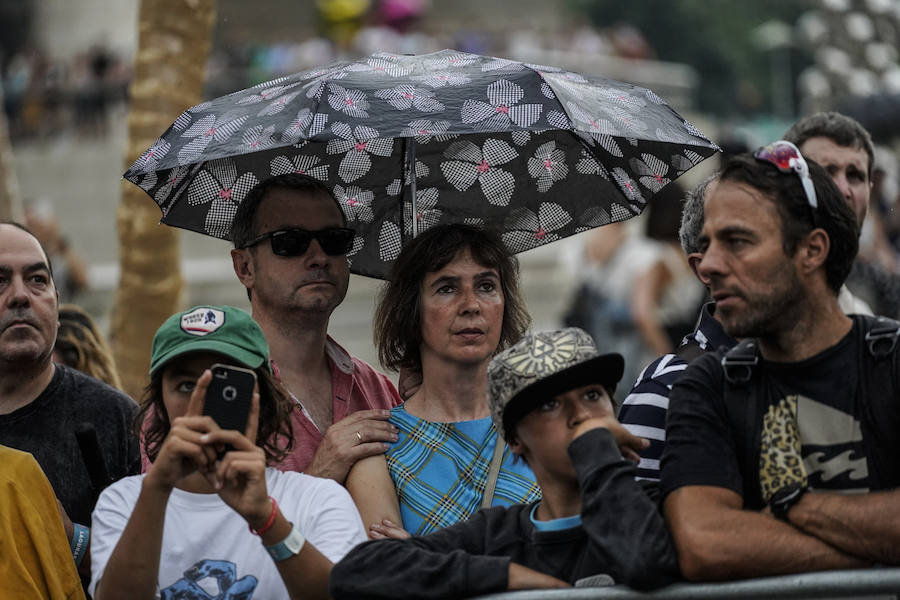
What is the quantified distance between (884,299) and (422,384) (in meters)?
3.17

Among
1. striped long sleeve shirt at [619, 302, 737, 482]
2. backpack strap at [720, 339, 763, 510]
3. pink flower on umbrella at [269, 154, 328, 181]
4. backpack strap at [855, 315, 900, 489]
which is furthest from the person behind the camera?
pink flower on umbrella at [269, 154, 328, 181]

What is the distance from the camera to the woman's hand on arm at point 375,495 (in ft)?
15.0

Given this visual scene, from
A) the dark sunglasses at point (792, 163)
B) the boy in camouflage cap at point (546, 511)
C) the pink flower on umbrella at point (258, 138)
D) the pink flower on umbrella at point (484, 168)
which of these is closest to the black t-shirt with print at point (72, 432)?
the pink flower on umbrella at point (258, 138)

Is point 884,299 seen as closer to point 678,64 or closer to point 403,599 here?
point 403,599

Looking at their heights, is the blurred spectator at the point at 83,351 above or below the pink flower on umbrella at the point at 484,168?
below

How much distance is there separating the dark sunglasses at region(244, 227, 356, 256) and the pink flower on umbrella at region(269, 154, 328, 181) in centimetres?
58

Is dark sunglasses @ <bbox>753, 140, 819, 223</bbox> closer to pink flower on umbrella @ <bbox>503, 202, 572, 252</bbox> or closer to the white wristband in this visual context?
the white wristband

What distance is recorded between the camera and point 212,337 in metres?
4.25

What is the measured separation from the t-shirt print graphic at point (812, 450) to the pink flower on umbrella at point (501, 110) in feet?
4.86

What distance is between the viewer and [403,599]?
385cm

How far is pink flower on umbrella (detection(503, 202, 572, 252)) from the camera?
20.3ft

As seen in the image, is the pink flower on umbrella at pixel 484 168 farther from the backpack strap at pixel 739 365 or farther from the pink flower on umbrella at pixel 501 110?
the backpack strap at pixel 739 365

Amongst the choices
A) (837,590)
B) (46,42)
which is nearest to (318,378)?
(837,590)

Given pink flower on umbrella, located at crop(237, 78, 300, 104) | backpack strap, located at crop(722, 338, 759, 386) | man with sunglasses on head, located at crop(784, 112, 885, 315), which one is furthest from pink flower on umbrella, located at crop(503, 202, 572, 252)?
backpack strap, located at crop(722, 338, 759, 386)
